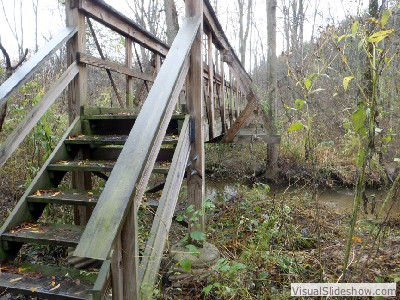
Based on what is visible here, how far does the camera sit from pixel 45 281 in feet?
6.70

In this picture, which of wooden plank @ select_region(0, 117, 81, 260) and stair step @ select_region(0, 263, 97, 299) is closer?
stair step @ select_region(0, 263, 97, 299)

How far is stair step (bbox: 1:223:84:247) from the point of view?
2.21 meters

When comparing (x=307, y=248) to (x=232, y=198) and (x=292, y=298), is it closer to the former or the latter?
(x=292, y=298)

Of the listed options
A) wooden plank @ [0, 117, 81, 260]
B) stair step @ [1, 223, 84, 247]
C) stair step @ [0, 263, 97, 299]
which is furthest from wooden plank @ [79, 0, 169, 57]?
stair step @ [0, 263, 97, 299]

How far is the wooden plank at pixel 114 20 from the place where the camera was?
3242 millimetres

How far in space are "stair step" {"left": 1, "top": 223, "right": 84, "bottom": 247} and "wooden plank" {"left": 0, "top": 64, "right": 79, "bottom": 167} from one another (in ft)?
1.79

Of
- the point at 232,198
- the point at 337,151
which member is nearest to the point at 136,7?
the point at 337,151

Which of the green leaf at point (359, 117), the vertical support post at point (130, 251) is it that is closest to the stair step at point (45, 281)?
the vertical support post at point (130, 251)

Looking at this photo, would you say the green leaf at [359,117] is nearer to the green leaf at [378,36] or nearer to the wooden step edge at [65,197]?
the green leaf at [378,36]

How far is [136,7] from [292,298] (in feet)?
58.6

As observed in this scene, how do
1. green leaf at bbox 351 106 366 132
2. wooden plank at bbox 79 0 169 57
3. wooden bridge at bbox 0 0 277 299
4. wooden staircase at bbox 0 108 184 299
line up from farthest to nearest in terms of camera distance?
wooden plank at bbox 79 0 169 57, wooden staircase at bbox 0 108 184 299, green leaf at bbox 351 106 366 132, wooden bridge at bbox 0 0 277 299

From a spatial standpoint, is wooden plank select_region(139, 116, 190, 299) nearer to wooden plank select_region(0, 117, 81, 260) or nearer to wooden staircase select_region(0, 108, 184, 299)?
wooden staircase select_region(0, 108, 184, 299)

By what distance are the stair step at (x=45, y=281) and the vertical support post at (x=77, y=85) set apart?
978 mm

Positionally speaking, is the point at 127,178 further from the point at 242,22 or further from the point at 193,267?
the point at 242,22
